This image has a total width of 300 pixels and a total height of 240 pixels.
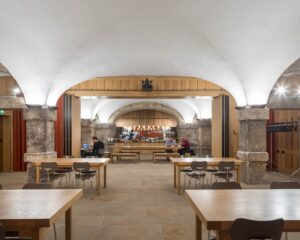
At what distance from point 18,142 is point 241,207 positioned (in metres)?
11.1

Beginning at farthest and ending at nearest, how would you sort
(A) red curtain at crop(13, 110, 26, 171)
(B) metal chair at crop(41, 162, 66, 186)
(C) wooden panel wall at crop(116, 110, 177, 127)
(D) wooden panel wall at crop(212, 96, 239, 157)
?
(C) wooden panel wall at crop(116, 110, 177, 127), (D) wooden panel wall at crop(212, 96, 239, 157), (A) red curtain at crop(13, 110, 26, 171), (B) metal chair at crop(41, 162, 66, 186)

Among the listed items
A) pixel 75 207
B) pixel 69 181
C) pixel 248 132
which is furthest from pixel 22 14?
pixel 248 132

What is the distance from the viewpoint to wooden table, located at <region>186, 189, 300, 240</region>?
2510 mm

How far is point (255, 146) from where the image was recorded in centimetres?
823

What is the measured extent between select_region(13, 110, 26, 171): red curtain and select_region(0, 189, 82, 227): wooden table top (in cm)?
885

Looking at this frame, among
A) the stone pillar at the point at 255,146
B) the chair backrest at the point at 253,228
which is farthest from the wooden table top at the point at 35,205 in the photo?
the stone pillar at the point at 255,146

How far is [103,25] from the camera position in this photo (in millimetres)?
5637

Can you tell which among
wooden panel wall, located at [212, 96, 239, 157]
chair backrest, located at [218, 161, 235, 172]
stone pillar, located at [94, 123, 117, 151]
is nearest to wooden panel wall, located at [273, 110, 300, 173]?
wooden panel wall, located at [212, 96, 239, 157]

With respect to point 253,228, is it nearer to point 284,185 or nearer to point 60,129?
point 284,185

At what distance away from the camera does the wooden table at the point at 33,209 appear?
2566 mm

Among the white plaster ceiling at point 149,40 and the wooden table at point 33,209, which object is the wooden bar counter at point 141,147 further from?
the wooden table at point 33,209

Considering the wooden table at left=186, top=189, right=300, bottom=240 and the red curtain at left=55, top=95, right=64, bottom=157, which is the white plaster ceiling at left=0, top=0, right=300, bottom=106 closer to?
the wooden table at left=186, top=189, right=300, bottom=240

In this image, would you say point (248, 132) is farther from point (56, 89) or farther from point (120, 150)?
point (120, 150)

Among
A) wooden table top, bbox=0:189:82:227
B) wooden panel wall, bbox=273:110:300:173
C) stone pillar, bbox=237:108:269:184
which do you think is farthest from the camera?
wooden panel wall, bbox=273:110:300:173
